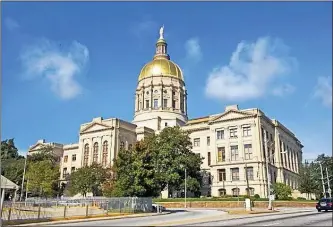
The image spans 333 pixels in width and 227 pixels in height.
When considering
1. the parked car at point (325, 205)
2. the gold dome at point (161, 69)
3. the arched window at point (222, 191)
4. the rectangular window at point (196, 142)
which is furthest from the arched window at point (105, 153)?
the parked car at point (325, 205)

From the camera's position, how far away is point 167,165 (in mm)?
51375

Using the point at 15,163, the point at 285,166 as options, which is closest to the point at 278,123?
the point at 285,166

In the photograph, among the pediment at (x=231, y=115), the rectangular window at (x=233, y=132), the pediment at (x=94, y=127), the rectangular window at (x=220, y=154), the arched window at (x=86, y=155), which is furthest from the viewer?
the arched window at (x=86, y=155)

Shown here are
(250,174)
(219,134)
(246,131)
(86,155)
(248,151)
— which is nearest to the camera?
(250,174)

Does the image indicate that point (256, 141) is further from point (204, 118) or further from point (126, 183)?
point (126, 183)

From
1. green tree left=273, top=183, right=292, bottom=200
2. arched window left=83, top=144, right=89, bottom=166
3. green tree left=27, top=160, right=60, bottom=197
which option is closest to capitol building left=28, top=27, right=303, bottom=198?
arched window left=83, top=144, right=89, bottom=166

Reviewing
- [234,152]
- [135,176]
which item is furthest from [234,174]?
[135,176]

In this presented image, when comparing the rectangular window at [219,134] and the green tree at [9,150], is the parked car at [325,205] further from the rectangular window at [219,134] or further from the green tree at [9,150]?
the green tree at [9,150]

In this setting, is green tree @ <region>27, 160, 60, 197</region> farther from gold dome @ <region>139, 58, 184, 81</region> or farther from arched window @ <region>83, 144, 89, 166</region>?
gold dome @ <region>139, 58, 184, 81</region>

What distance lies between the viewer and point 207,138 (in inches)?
A: 2584

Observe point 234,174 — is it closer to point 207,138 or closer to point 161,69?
point 207,138

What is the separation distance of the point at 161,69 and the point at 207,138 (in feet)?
72.9

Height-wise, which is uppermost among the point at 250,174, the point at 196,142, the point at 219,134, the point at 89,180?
the point at 219,134

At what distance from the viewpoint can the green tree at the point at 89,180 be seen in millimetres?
55188
